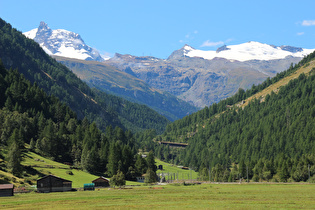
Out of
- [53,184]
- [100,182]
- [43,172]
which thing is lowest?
[100,182]

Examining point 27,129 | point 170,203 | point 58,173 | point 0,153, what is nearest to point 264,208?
point 170,203

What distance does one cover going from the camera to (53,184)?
448ft

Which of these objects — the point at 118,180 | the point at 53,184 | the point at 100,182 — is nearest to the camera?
the point at 53,184

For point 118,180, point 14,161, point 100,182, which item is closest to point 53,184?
point 14,161

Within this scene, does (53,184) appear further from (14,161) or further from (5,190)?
(5,190)

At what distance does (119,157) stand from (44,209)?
115 meters

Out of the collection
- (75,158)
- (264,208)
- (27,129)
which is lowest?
(264,208)

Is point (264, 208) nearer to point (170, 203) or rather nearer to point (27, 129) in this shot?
point (170, 203)

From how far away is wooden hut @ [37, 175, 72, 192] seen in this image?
133500mm

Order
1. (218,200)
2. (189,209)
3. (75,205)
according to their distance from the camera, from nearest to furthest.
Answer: (189,209), (75,205), (218,200)

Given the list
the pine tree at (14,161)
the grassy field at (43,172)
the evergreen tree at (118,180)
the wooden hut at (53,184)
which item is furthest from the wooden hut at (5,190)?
the evergreen tree at (118,180)

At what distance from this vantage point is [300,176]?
194 m

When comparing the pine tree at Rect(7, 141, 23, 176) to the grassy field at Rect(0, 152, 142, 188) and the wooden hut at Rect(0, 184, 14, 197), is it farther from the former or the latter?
the wooden hut at Rect(0, 184, 14, 197)

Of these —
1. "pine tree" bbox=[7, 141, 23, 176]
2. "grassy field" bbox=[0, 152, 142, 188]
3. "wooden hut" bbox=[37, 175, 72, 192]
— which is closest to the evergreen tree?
"grassy field" bbox=[0, 152, 142, 188]
